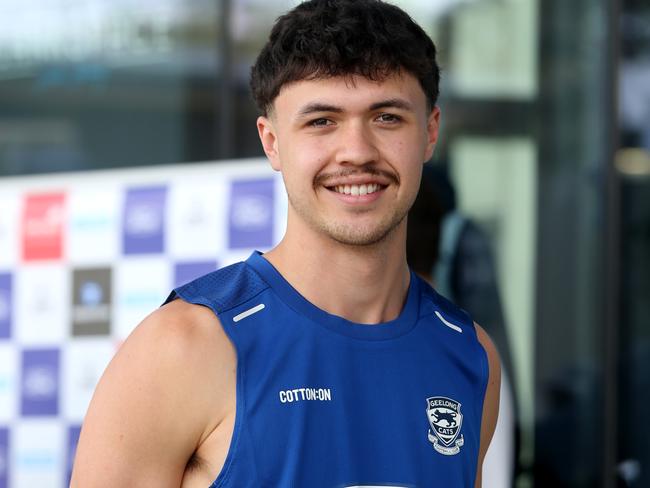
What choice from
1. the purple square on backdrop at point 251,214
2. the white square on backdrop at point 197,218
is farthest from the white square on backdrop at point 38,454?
the purple square on backdrop at point 251,214

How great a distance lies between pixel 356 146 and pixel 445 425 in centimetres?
46

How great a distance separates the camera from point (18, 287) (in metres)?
3.18

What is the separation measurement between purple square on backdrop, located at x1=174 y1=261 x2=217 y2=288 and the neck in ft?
3.84

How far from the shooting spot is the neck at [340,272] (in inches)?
70.9

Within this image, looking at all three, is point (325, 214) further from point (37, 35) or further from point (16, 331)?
point (37, 35)

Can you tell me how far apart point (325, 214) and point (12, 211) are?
171cm

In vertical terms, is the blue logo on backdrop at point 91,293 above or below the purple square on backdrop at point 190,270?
below

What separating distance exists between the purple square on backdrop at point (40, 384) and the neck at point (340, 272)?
4.83 feet

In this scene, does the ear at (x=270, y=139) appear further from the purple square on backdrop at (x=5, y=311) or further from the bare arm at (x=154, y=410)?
the purple square on backdrop at (x=5, y=311)

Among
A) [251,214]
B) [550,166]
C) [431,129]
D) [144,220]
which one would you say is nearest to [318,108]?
[431,129]

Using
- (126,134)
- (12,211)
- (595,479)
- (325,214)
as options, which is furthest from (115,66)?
(325,214)

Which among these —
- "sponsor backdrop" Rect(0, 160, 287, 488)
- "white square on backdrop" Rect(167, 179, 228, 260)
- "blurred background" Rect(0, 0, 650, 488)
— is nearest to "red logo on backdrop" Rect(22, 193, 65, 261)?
"sponsor backdrop" Rect(0, 160, 287, 488)

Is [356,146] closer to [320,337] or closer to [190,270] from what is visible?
[320,337]

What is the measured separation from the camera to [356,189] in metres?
1.72
